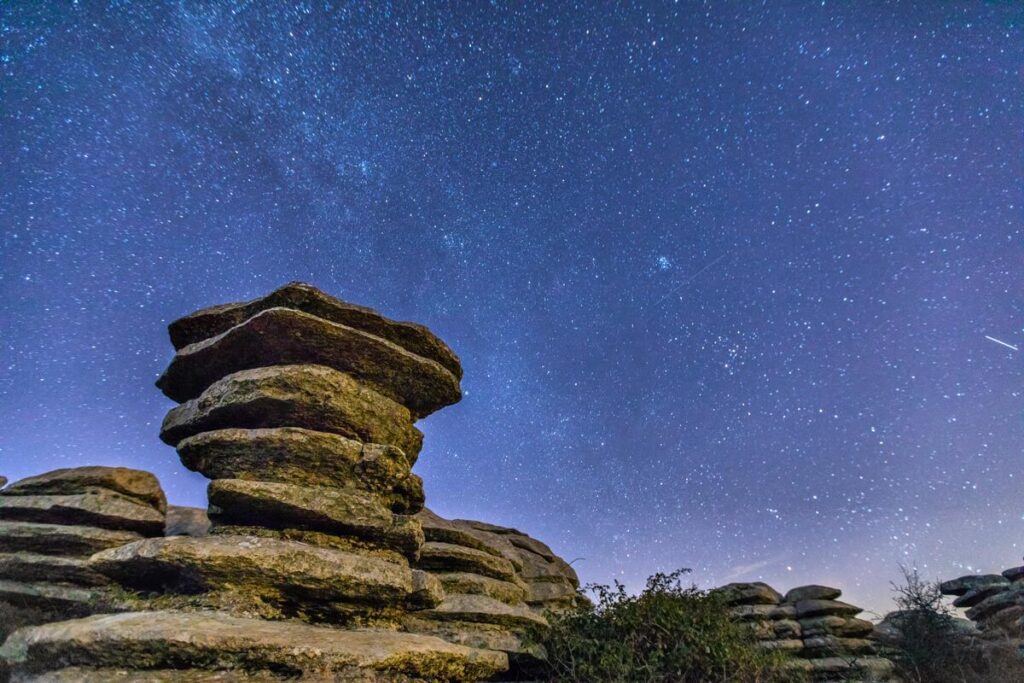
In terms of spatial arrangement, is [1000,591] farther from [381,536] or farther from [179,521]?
[179,521]

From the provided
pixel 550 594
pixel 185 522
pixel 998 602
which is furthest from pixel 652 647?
pixel 998 602

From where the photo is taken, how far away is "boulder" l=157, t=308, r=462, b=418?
8.10m

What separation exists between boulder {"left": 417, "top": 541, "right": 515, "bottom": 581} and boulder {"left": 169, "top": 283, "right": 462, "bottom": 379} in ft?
16.8

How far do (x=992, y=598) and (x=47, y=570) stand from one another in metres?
40.5

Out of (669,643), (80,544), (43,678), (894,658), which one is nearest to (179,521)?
(80,544)

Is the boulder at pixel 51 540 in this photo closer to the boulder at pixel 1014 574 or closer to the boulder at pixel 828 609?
the boulder at pixel 828 609

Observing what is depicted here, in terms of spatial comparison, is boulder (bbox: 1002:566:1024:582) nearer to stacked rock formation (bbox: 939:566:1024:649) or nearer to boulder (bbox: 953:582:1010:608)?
stacked rock formation (bbox: 939:566:1024:649)

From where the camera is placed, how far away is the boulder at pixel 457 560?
12047 mm

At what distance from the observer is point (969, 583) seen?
2733 centimetres

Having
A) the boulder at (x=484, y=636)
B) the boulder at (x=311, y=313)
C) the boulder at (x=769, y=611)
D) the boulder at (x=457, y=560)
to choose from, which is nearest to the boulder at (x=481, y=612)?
the boulder at (x=484, y=636)

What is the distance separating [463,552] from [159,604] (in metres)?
7.05

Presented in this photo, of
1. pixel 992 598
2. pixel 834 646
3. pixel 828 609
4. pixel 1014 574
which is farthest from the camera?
pixel 1014 574

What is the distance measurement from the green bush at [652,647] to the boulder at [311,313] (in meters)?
6.74

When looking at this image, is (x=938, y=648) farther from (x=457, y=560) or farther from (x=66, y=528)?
(x=66, y=528)
